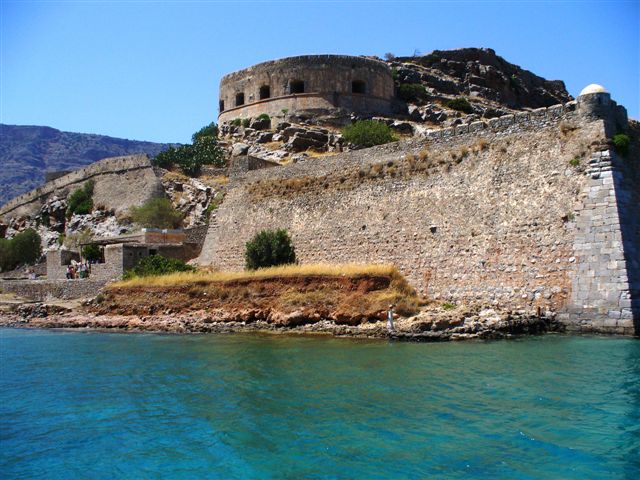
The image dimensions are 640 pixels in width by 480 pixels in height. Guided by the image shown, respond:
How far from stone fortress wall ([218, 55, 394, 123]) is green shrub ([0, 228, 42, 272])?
15133mm

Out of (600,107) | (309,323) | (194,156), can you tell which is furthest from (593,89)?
(194,156)

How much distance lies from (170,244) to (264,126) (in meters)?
15.0

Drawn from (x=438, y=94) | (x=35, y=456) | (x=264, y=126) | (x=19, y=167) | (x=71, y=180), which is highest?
(x=19, y=167)

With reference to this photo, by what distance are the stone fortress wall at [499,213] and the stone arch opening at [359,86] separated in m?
19.7

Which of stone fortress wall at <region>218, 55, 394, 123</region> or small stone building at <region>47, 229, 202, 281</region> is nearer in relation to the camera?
small stone building at <region>47, 229, 202, 281</region>

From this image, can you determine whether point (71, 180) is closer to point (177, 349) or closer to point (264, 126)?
point (264, 126)

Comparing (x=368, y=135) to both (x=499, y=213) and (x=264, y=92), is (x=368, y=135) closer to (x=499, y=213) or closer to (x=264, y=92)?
(x=264, y=92)

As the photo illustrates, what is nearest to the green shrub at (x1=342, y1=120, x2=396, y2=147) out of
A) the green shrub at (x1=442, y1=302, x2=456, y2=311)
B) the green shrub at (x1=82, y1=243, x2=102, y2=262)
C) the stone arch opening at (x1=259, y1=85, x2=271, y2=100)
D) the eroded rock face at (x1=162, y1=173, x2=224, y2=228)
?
the eroded rock face at (x1=162, y1=173, x2=224, y2=228)

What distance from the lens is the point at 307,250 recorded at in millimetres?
24844

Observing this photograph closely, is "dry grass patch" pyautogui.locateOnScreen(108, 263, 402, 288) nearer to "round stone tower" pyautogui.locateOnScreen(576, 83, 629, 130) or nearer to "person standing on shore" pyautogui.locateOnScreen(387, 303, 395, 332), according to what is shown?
"person standing on shore" pyautogui.locateOnScreen(387, 303, 395, 332)

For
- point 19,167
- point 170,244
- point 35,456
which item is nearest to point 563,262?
point 35,456

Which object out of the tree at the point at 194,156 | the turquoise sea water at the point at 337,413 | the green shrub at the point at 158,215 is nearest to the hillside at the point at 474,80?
the tree at the point at 194,156

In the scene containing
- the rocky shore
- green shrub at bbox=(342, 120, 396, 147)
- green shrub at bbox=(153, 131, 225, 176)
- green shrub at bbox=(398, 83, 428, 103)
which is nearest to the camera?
Answer: the rocky shore

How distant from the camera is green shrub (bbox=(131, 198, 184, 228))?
1430 inches
